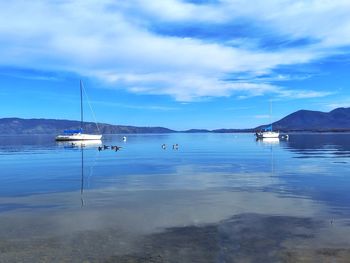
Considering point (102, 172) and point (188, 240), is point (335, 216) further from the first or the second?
point (102, 172)

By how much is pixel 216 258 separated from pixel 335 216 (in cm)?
935

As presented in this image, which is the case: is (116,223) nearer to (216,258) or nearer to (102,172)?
(216,258)

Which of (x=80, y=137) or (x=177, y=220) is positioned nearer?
(x=177, y=220)

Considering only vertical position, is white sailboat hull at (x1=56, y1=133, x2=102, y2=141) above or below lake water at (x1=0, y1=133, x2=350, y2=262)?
above

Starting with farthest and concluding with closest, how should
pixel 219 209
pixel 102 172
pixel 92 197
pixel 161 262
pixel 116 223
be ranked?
1. pixel 102 172
2. pixel 92 197
3. pixel 219 209
4. pixel 116 223
5. pixel 161 262

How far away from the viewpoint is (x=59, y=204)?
24781 millimetres

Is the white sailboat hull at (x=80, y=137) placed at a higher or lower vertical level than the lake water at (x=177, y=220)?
higher

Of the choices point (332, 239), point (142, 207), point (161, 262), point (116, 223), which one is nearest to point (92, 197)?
point (142, 207)

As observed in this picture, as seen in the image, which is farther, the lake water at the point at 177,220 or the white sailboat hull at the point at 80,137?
the white sailboat hull at the point at 80,137

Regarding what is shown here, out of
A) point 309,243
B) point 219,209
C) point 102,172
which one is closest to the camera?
point 309,243

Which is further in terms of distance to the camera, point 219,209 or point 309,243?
point 219,209

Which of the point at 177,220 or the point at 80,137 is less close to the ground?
the point at 80,137

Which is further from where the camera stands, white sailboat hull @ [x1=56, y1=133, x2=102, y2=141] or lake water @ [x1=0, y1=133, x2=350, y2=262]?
white sailboat hull @ [x1=56, y1=133, x2=102, y2=141]

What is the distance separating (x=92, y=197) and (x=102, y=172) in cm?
1696
